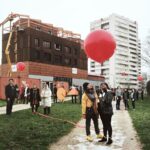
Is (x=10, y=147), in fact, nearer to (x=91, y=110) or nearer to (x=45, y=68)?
(x=91, y=110)

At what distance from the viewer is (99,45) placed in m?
11.0

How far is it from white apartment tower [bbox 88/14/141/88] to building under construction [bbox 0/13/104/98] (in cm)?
8405

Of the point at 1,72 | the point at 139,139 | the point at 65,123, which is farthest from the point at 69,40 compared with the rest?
the point at 139,139

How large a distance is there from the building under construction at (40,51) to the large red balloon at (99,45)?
136 ft

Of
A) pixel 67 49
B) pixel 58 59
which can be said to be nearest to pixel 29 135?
pixel 58 59

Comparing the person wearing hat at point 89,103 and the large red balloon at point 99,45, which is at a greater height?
the large red balloon at point 99,45

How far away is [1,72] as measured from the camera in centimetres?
6047

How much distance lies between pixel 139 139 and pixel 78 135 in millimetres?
2110

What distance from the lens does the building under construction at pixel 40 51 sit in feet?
186

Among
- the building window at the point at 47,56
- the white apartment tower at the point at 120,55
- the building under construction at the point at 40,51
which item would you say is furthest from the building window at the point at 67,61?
the white apartment tower at the point at 120,55

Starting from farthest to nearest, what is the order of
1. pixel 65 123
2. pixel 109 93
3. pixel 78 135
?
pixel 65 123 → pixel 78 135 → pixel 109 93

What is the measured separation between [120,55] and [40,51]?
108 meters

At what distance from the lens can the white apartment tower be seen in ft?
510

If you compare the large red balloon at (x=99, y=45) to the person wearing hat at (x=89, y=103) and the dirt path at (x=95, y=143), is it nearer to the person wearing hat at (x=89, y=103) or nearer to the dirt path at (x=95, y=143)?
the person wearing hat at (x=89, y=103)
